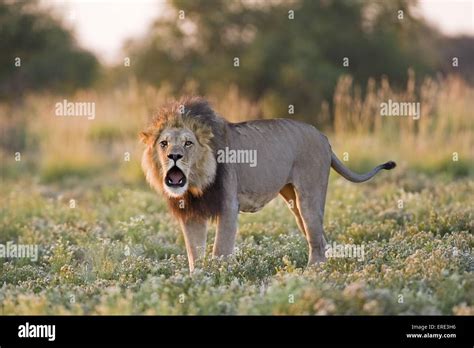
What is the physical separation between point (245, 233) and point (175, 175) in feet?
7.71

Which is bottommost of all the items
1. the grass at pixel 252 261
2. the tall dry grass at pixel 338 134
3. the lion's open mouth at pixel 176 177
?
the grass at pixel 252 261

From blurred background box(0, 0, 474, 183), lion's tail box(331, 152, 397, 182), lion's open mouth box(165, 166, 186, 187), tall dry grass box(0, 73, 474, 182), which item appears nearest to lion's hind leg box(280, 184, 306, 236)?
lion's tail box(331, 152, 397, 182)

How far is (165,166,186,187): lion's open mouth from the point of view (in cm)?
Result: 659

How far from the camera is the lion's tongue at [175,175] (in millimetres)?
6617

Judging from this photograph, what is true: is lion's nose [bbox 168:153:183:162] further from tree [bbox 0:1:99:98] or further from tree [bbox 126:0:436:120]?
tree [bbox 126:0:436:120]

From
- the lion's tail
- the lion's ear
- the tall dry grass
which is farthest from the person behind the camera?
the tall dry grass

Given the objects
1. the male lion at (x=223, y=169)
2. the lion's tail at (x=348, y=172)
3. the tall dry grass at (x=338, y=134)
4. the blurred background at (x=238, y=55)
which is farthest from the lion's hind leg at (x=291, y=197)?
the blurred background at (x=238, y=55)

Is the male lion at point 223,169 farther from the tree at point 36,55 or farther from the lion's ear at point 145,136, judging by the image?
the tree at point 36,55

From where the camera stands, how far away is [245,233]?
885 cm

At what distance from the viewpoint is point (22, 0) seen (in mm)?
20703

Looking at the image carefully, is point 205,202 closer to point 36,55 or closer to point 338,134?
point 338,134
